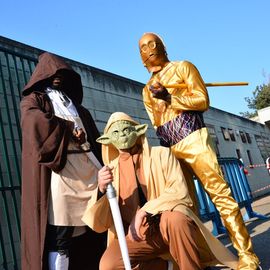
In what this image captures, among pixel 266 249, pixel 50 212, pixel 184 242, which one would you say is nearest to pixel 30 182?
pixel 50 212

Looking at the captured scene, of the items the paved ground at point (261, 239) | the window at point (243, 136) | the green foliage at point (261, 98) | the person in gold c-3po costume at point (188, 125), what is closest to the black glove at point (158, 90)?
the person in gold c-3po costume at point (188, 125)

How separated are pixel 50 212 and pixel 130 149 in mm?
641

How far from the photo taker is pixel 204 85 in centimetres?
305

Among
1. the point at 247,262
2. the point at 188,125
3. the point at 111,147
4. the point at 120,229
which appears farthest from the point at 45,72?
the point at 247,262

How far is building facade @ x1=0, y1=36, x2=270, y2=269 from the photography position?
3764 mm

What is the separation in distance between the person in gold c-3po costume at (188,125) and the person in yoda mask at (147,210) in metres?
0.36

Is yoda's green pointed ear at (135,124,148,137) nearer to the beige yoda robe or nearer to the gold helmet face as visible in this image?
the beige yoda robe

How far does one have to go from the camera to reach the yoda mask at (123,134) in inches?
102

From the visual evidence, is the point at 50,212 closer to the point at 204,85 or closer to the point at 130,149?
the point at 130,149

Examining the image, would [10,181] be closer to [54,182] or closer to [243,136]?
[54,182]

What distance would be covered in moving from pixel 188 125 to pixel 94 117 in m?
3.78

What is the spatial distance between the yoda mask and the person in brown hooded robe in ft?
1.05

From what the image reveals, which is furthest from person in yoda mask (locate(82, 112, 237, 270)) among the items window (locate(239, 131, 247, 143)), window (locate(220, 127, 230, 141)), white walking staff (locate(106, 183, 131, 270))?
window (locate(239, 131, 247, 143))

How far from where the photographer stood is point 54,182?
269 centimetres
